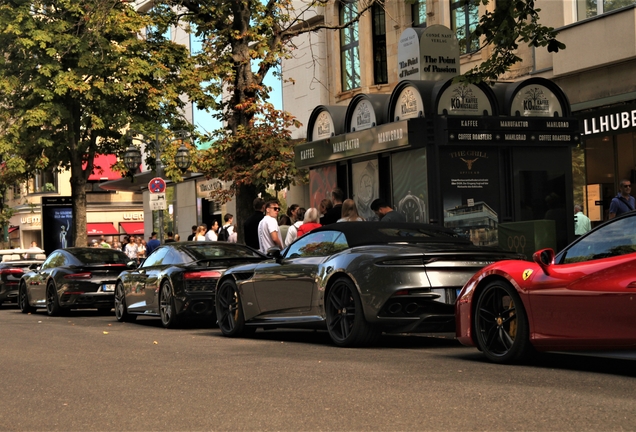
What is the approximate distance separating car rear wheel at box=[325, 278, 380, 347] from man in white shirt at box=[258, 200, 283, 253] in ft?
21.1

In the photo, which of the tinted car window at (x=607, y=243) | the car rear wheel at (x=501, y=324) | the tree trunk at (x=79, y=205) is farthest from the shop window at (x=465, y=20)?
the tinted car window at (x=607, y=243)

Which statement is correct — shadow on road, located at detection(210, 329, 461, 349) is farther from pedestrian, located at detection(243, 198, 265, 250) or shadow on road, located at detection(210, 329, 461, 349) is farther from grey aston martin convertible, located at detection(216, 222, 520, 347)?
pedestrian, located at detection(243, 198, 265, 250)

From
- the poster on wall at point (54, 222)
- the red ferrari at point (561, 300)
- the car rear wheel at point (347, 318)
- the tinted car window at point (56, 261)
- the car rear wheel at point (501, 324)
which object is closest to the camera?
the red ferrari at point (561, 300)

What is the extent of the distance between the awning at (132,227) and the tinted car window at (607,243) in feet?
227

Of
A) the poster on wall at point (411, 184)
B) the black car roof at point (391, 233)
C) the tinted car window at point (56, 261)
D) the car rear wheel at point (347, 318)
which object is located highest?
the poster on wall at point (411, 184)

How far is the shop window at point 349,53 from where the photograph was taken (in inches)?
1248

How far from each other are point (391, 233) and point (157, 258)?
627 centimetres

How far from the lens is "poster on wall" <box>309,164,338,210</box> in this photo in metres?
18.3

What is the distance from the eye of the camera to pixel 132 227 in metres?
76.4

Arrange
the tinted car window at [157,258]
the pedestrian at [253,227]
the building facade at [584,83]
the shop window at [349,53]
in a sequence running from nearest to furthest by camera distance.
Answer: the building facade at [584,83]
the tinted car window at [157,258]
the pedestrian at [253,227]
the shop window at [349,53]

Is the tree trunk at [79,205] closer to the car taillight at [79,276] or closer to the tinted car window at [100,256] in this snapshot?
the tinted car window at [100,256]

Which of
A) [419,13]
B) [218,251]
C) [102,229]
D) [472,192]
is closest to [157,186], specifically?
[419,13]

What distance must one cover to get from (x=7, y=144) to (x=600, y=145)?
18.9 m

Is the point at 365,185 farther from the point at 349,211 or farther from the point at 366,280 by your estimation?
the point at 366,280
